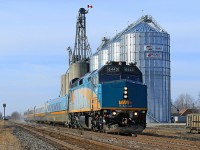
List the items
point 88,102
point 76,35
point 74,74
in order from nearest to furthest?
1. point 88,102
2. point 74,74
3. point 76,35

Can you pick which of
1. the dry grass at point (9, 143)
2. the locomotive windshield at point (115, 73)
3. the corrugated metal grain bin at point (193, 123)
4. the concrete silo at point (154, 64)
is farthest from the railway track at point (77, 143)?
the concrete silo at point (154, 64)

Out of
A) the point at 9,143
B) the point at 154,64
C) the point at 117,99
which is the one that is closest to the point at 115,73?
the point at 117,99

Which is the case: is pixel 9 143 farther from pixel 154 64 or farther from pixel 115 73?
pixel 154 64

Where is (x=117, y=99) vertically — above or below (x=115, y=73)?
below

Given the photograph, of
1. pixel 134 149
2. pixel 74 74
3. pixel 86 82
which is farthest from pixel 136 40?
pixel 134 149

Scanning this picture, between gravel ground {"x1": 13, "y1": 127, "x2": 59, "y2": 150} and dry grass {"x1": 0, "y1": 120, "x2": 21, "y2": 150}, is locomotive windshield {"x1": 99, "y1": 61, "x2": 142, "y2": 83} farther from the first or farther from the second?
dry grass {"x1": 0, "y1": 120, "x2": 21, "y2": 150}

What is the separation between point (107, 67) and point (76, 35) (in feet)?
217

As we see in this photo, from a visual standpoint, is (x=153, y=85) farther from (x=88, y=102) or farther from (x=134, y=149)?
(x=134, y=149)

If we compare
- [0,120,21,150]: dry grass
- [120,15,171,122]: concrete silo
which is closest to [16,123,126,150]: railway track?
[0,120,21,150]: dry grass

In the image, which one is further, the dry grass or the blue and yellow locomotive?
the blue and yellow locomotive

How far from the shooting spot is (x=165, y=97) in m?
69.2

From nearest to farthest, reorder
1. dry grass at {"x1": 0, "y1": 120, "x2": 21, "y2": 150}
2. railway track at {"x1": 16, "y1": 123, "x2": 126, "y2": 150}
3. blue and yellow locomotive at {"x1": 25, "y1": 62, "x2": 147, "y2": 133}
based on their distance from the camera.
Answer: railway track at {"x1": 16, "y1": 123, "x2": 126, "y2": 150}, dry grass at {"x1": 0, "y1": 120, "x2": 21, "y2": 150}, blue and yellow locomotive at {"x1": 25, "y1": 62, "x2": 147, "y2": 133}

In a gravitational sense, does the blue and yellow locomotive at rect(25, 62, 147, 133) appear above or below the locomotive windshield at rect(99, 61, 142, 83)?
below

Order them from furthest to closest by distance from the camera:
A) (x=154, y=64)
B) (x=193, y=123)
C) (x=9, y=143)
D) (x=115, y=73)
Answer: (x=154, y=64)
(x=193, y=123)
(x=115, y=73)
(x=9, y=143)
